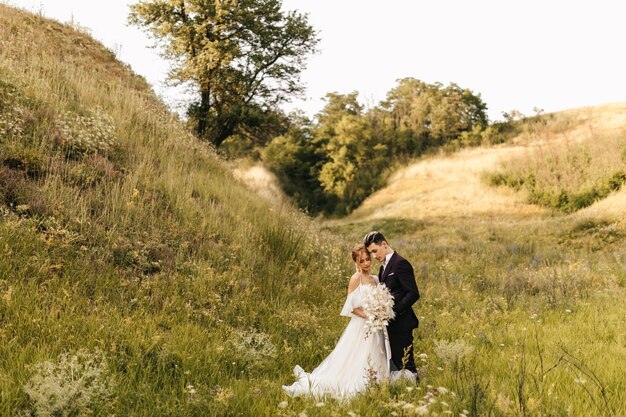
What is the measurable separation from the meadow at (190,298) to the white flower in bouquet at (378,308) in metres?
0.63

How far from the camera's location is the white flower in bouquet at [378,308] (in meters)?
4.43

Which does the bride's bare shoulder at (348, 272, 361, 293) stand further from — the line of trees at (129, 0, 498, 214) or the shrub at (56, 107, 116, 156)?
the line of trees at (129, 0, 498, 214)

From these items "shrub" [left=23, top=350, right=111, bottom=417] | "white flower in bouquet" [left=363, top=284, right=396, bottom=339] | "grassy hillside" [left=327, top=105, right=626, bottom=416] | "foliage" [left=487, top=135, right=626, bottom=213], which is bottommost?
"grassy hillside" [left=327, top=105, right=626, bottom=416]

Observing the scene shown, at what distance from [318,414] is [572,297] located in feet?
22.6

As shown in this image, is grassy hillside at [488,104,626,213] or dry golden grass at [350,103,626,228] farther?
dry golden grass at [350,103,626,228]

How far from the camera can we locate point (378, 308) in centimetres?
447

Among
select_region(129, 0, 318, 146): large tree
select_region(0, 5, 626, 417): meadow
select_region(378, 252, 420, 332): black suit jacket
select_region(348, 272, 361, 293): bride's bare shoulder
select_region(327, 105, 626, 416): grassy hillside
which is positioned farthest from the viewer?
select_region(129, 0, 318, 146): large tree

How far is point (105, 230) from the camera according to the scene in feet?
22.8

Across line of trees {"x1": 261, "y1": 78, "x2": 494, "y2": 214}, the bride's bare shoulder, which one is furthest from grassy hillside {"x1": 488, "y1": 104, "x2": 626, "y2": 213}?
the bride's bare shoulder

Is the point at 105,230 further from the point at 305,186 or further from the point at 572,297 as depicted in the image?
the point at 305,186

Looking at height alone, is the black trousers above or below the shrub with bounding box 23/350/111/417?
below

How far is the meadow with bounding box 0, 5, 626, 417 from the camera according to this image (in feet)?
12.7

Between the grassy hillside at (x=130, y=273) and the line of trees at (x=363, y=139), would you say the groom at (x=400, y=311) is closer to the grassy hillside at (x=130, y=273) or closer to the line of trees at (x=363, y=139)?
the grassy hillside at (x=130, y=273)

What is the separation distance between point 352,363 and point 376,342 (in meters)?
0.37
